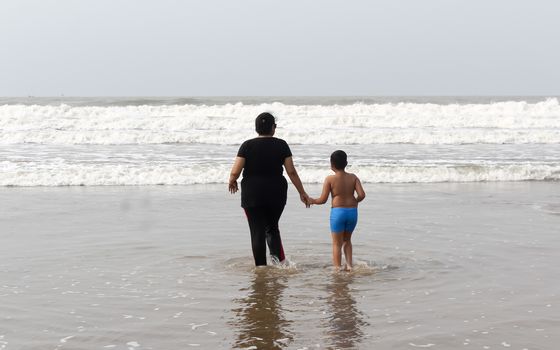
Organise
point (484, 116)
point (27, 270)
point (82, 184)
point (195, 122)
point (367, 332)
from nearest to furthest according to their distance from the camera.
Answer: point (367, 332)
point (27, 270)
point (82, 184)
point (195, 122)
point (484, 116)

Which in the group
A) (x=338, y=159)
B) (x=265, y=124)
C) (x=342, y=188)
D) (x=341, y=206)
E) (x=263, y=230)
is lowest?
(x=263, y=230)

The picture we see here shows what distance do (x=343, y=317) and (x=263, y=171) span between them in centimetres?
206

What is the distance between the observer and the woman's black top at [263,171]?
720 centimetres

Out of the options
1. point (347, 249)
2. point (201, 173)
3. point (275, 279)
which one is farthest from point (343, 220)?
point (201, 173)

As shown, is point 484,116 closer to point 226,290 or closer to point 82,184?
point 82,184

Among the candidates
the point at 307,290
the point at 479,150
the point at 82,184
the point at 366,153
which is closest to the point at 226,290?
the point at 307,290

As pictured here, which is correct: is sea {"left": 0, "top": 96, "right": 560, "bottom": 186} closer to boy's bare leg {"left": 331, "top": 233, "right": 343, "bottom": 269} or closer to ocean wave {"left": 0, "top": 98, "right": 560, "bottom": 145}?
ocean wave {"left": 0, "top": 98, "right": 560, "bottom": 145}

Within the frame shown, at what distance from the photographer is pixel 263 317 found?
5.63 metres

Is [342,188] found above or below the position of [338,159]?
below

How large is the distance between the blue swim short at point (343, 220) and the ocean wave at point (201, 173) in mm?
8374

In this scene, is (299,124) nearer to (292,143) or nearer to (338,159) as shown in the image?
(292,143)

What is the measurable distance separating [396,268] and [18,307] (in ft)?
12.4

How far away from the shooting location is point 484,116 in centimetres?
3478

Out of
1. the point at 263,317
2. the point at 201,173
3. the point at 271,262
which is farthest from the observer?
the point at 201,173
